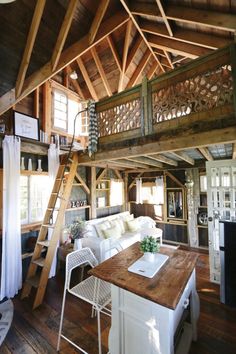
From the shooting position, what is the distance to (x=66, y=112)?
507 cm

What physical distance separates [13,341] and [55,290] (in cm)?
112

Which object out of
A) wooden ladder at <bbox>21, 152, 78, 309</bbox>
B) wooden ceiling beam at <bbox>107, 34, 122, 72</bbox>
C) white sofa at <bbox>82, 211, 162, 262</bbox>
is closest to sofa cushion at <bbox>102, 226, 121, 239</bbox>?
white sofa at <bbox>82, 211, 162, 262</bbox>

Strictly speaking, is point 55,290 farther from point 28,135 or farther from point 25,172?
point 28,135

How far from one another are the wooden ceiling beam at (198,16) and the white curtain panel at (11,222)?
10.8 feet

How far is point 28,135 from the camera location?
3.73 m

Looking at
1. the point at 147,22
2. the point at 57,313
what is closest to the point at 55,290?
the point at 57,313

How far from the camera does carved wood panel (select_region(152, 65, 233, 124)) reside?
2182 millimetres

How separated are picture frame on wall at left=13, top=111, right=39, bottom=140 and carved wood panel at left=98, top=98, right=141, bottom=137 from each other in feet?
4.97

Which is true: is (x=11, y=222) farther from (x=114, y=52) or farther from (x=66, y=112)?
(x=114, y=52)

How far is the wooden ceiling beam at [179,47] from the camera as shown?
142 inches

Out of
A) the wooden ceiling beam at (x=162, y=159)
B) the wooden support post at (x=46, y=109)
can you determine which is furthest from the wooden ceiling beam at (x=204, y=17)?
the wooden support post at (x=46, y=109)

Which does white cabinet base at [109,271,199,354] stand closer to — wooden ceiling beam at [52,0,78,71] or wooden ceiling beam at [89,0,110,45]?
wooden ceiling beam at [52,0,78,71]

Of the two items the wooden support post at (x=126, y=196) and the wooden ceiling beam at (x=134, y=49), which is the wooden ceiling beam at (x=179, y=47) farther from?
the wooden support post at (x=126, y=196)

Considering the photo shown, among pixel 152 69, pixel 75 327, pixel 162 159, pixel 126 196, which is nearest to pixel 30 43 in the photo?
pixel 162 159
